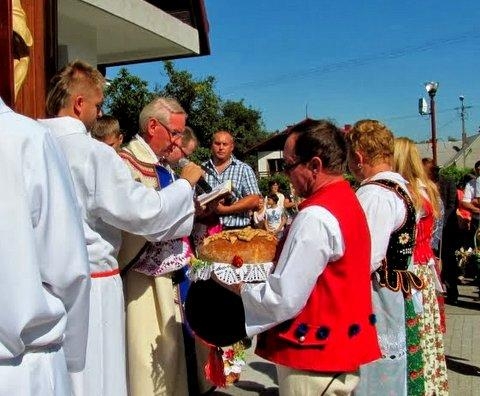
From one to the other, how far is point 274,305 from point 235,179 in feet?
13.2

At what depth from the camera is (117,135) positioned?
15.5 ft

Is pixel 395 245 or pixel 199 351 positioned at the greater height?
pixel 395 245

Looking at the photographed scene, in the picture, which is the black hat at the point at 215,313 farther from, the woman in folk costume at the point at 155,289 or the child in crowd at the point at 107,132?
the child in crowd at the point at 107,132

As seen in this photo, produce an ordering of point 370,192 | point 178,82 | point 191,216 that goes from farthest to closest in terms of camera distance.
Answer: point 178,82 < point 370,192 < point 191,216

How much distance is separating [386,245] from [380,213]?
6.7 inches

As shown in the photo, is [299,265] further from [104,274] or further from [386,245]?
[386,245]

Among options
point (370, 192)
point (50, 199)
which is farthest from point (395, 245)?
point (50, 199)

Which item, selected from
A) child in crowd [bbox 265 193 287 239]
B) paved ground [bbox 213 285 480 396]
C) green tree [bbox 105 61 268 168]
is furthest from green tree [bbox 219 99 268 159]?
paved ground [bbox 213 285 480 396]

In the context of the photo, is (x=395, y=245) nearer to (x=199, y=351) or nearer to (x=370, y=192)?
(x=370, y=192)

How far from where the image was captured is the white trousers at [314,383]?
269 centimetres

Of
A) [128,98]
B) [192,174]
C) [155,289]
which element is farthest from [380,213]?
[128,98]

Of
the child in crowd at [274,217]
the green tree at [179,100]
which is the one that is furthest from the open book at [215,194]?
the green tree at [179,100]

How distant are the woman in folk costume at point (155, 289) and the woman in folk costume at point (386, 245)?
0.97 metres

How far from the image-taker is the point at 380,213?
11.7 feet
